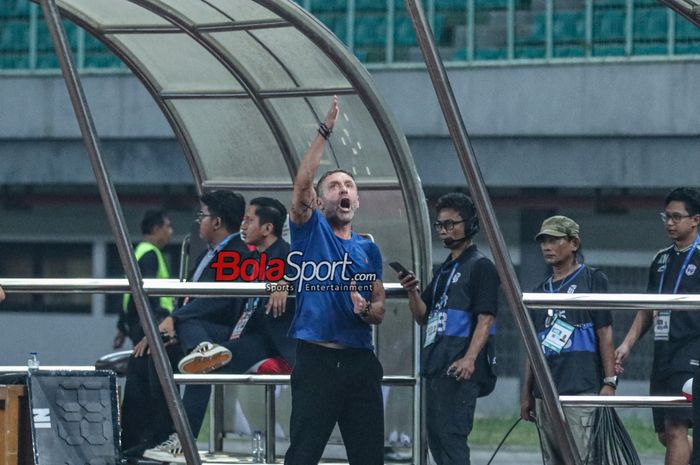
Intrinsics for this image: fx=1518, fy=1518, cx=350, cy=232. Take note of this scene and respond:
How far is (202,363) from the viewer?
7.95 metres

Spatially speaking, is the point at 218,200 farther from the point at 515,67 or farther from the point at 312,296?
the point at 515,67

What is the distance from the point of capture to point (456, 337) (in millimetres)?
7711

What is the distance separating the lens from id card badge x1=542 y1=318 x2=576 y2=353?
772 cm

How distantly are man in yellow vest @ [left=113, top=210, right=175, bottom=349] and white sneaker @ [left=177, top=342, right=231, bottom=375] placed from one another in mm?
3677

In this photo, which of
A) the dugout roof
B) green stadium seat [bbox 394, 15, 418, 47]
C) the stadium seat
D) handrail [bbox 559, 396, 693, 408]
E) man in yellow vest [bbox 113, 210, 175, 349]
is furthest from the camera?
green stadium seat [bbox 394, 15, 418, 47]

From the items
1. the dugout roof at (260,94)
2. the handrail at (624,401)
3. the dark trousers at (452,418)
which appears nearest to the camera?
the handrail at (624,401)

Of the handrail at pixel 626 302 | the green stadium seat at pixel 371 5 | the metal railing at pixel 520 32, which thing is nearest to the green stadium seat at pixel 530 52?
the metal railing at pixel 520 32

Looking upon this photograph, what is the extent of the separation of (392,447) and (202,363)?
1338 mm

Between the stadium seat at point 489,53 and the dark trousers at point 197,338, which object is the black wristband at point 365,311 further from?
the stadium seat at point 489,53

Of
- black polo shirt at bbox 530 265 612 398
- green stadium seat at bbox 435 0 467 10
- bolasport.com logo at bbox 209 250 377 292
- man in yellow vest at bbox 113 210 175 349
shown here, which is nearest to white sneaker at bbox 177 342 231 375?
bolasport.com logo at bbox 209 250 377 292

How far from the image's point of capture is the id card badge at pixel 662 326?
796 centimetres

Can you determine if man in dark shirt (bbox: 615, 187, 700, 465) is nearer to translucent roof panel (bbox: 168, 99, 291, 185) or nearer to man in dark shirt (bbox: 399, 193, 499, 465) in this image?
man in dark shirt (bbox: 399, 193, 499, 465)

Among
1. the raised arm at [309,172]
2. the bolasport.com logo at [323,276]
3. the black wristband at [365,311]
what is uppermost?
the raised arm at [309,172]

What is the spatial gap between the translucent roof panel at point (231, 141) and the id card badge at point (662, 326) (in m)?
2.49
